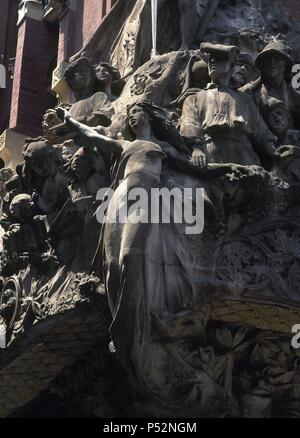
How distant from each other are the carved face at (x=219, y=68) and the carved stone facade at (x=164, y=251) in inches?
0.8

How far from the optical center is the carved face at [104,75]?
17.7m

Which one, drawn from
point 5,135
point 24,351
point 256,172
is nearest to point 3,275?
point 24,351

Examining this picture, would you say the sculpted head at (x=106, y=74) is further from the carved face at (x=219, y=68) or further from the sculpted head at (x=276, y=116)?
the sculpted head at (x=276, y=116)

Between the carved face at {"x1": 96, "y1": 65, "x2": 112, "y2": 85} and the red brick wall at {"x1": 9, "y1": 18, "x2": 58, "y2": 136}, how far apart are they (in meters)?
7.71

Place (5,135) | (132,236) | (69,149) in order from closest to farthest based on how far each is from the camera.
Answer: (132,236) → (69,149) → (5,135)

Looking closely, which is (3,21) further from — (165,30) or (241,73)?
(241,73)

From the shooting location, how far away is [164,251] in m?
14.2

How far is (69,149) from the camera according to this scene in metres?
16.3

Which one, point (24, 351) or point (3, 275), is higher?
point (3, 275)

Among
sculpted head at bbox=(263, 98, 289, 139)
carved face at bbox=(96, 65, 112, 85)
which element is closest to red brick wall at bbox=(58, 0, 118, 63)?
carved face at bbox=(96, 65, 112, 85)

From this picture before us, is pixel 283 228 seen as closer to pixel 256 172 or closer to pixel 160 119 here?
pixel 256 172

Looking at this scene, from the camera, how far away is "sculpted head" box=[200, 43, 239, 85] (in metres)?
16.1

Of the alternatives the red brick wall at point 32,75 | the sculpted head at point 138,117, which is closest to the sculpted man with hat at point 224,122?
the sculpted head at point 138,117
